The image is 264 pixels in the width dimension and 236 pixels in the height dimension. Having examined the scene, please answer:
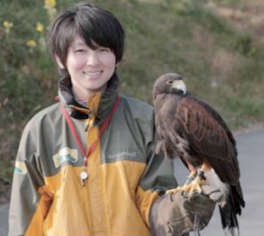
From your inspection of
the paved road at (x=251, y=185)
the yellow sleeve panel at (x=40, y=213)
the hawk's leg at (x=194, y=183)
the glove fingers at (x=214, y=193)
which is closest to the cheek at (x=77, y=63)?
the yellow sleeve panel at (x=40, y=213)

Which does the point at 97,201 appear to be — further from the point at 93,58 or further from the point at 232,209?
the point at 232,209

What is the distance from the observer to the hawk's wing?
310cm

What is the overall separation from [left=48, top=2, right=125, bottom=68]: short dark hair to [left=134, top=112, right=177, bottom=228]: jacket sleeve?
47cm

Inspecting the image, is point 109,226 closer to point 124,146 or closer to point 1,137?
point 124,146

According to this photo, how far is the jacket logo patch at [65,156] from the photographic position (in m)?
2.81

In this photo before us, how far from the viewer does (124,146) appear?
284 cm

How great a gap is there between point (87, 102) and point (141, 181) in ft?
1.44

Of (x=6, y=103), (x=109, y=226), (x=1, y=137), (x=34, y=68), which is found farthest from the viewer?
(x=34, y=68)

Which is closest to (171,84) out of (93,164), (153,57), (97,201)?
(93,164)

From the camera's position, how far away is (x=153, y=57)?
42.7 ft

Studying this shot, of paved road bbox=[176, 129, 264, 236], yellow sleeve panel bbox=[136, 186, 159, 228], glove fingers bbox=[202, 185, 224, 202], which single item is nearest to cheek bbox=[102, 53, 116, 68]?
yellow sleeve panel bbox=[136, 186, 159, 228]

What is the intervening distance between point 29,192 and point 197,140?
905mm

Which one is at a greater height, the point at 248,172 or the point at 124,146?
the point at 124,146

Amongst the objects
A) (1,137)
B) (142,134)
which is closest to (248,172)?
(1,137)
